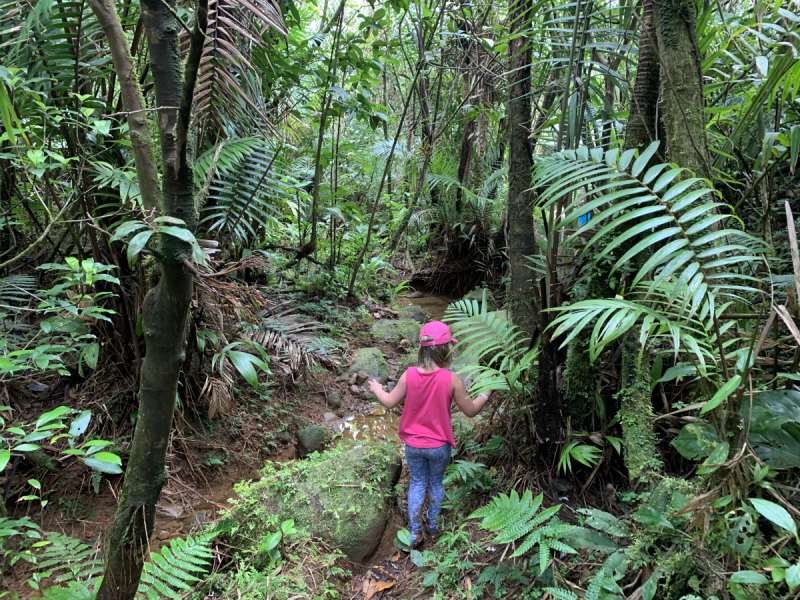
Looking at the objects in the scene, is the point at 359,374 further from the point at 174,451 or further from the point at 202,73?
the point at 202,73

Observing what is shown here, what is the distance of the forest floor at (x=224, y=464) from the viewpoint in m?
2.34

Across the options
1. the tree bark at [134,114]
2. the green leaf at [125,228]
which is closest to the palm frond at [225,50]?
the tree bark at [134,114]

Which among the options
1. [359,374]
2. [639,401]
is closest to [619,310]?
[639,401]

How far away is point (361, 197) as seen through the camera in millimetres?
8258

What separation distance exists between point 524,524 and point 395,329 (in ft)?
13.1

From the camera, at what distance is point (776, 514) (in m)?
1.07

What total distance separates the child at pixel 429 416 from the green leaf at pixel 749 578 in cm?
135

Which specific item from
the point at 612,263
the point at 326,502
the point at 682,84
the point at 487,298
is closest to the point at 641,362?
the point at 612,263

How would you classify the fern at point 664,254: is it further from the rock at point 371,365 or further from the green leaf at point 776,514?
the rock at point 371,365

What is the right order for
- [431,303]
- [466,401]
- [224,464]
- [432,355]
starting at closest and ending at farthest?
1. [466,401]
2. [432,355]
3. [224,464]
4. [431,303]

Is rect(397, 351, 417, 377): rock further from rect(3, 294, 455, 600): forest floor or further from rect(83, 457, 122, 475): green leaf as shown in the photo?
rect(83, 457, 122, 475): green leaf

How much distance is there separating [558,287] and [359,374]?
2.76m

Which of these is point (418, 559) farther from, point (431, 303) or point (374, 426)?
point (431, 303)

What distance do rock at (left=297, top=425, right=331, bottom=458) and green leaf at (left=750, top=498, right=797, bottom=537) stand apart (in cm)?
278
